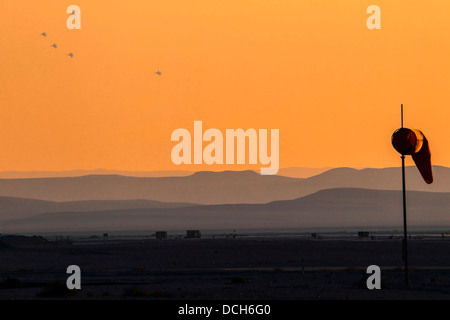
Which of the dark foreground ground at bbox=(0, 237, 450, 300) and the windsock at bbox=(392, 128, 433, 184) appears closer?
the dark foreground ground at bbox=(0, 237, 450, 300)

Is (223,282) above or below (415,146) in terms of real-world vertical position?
below

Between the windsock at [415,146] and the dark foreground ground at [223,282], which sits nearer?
the dark foreground ground at [223,282]

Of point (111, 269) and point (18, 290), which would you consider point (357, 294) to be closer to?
point (18, 290)

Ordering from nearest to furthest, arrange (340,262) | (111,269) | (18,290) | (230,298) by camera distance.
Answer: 1. (230,298)
2. (18,290)
3. (111,269)
4. (340,262)

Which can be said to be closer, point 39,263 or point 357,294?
point 357,294

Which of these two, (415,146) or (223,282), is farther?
(223,282)
